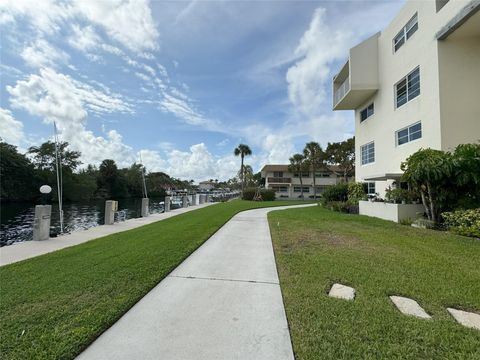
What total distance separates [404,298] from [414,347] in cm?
134

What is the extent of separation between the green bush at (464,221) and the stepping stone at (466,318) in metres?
6.34

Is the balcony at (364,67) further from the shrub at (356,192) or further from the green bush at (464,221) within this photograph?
the green bush at (464,221)

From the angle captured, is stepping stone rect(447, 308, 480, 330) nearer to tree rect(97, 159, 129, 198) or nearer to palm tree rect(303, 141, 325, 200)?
palm tree rect(303, 141, 325, 200)

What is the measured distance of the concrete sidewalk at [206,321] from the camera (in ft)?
8.55

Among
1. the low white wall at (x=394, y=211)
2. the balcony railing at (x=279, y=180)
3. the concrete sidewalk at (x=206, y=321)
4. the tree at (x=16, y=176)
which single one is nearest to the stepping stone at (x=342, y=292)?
the concrete sidewalk at (x=206, y=321)

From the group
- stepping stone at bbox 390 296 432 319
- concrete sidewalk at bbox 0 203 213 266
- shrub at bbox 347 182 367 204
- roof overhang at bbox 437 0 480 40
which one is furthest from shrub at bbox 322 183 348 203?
stepping stone at bbox 390 296 432 319

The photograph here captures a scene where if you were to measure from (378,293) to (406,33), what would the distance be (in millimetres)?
15139

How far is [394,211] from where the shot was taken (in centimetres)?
1166

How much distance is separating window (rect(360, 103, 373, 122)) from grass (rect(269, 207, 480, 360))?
475 inches

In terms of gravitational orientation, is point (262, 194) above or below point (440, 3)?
below

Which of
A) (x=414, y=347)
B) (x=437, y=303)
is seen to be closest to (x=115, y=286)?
(x=414, y=347)

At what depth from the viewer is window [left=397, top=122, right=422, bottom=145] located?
488 inches

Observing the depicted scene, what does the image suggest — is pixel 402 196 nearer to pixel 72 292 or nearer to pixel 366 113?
pixel 366 113

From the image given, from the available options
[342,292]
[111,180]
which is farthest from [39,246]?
[111,180]
